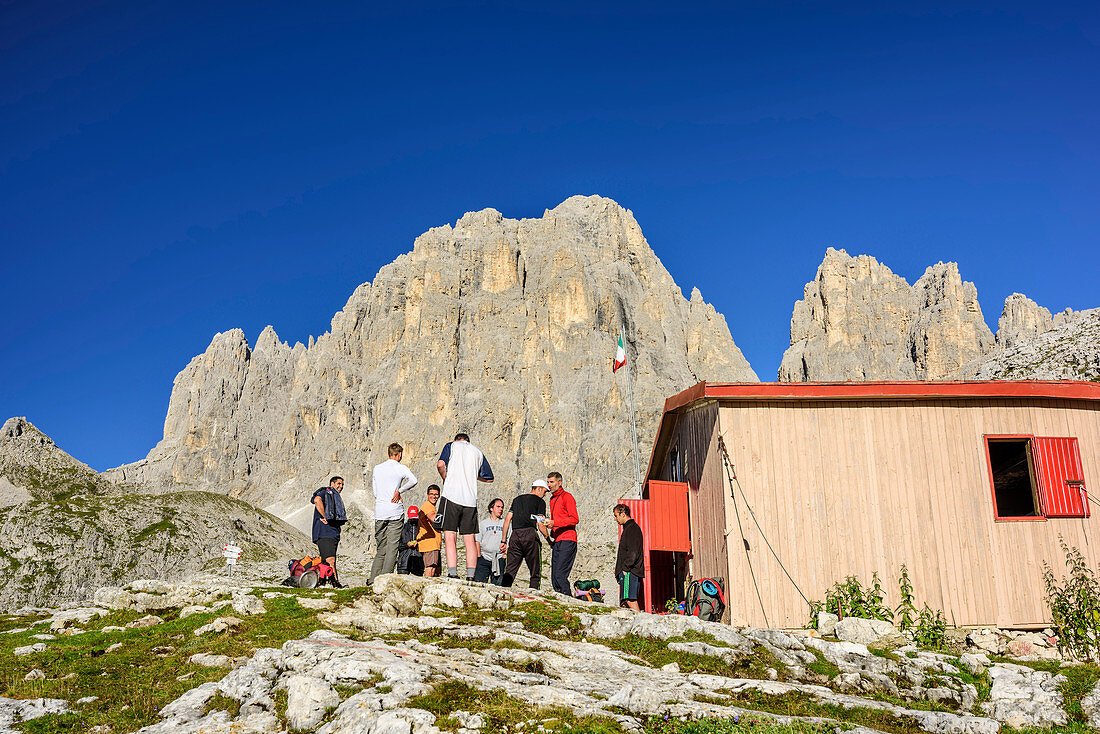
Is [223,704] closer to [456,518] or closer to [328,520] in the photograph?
[456,518]

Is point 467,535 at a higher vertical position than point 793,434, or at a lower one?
lower

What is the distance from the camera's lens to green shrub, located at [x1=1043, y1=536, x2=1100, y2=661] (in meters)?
12.2

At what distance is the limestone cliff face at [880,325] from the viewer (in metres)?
135

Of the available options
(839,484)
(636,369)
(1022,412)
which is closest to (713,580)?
(839,484)

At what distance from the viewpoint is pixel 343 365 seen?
466 ft

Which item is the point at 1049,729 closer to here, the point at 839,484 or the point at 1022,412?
the point at 839,484

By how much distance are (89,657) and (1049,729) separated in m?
10.9

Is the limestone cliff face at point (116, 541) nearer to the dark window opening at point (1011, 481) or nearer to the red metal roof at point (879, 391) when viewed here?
the red metal roof at point (879, 391)

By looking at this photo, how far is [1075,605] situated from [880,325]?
149 meters

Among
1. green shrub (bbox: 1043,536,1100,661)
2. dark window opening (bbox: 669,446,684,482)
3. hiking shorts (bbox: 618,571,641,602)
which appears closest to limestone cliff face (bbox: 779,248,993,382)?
dark window opening (bbox: 669,446,684,482)

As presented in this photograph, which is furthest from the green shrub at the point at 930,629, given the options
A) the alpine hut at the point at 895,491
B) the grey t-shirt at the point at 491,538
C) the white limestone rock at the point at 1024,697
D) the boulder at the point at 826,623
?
the grey t-shirt at the point at 491,538

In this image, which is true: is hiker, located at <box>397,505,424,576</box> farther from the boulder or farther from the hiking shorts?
the boulder

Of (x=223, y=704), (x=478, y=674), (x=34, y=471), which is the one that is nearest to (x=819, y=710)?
(x=478, y=674)

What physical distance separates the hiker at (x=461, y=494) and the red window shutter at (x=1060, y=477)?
34.5 ft
